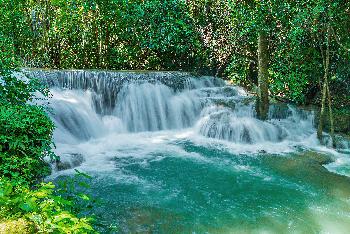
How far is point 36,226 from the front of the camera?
9.05ft

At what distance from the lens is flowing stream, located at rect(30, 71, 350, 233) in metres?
6.53

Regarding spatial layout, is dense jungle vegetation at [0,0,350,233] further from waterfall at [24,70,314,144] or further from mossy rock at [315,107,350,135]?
waterfall at [24,70,314,144]

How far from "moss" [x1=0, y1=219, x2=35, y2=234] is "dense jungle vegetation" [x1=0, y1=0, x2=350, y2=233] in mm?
5470

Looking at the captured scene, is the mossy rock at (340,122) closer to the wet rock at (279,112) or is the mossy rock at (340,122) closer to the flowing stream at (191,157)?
the flowing stream at (191,157)

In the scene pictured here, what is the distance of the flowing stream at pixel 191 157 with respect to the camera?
653 cm

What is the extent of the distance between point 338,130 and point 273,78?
293 centimetres

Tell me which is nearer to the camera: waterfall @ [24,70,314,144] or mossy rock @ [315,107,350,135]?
waterfall @ [24,70,314,144]

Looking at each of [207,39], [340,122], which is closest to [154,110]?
[207,39]

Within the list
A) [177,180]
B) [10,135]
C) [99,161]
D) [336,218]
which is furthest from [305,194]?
[10,135]

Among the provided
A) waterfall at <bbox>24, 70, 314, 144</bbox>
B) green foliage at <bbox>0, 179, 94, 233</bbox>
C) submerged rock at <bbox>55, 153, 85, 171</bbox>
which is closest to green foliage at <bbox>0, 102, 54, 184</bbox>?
green foliage at <bbox>0, 179, 94, 233</bbox>

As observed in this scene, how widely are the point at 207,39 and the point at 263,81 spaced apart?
5639 millimetres

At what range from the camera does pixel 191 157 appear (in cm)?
1002

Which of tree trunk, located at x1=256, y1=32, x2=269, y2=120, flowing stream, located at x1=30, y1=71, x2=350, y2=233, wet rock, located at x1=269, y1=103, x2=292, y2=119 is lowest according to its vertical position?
flowing stream, located at x1=30, y1=71, x2=350, y2=233

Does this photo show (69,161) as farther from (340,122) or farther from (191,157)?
(340,122)
